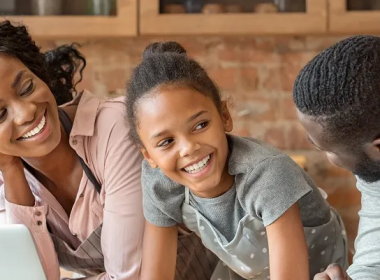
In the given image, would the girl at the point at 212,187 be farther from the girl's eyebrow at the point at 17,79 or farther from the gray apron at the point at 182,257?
the girl's eyebrow at the point at 17,79

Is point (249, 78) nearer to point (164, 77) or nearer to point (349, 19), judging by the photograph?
point (349, 19)

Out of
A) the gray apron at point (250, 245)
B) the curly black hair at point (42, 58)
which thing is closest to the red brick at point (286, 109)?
the curly black hair at point (42, 58)

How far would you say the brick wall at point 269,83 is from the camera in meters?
2.40

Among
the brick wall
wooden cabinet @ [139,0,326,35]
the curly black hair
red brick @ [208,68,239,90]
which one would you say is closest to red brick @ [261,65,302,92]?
the brick wall

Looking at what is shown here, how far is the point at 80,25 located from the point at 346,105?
148 centimetres

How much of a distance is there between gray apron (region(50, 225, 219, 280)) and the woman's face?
226 mm

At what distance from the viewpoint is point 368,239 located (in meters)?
1.06

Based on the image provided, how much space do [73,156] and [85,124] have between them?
90 mm

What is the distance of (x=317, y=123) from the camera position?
3.10 feet

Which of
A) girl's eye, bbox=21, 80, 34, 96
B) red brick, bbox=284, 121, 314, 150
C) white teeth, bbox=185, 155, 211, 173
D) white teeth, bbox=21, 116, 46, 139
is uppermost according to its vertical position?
girl's eye, bbox=21, 80, 34, 96

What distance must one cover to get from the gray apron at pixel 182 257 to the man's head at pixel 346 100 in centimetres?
46

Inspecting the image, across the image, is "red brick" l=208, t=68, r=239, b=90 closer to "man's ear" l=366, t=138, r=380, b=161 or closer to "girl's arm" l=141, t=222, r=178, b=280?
"girl's arm" l=141, t=222, r=178, b=280

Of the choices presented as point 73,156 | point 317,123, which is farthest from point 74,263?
point 317,123

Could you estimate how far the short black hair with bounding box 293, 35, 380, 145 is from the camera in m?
0.89
